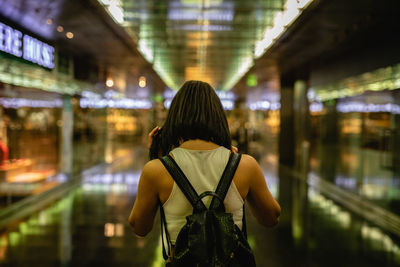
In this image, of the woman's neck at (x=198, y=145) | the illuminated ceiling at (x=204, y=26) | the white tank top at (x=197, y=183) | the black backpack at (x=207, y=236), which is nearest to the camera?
the black backpack at (x=207, y=236)

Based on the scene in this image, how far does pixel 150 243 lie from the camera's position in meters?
5.28

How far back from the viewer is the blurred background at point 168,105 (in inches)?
213

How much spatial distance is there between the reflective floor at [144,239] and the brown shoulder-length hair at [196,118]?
10.5 feet

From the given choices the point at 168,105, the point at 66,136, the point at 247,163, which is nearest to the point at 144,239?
the point at 168,105

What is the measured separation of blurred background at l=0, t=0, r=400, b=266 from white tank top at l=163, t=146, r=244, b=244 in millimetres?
2147

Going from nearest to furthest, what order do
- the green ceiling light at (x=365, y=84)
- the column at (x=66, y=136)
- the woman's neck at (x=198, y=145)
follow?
1. the woman's neck at (x=198, y=145)
2. the green ceiling light at (x=365, y=84)
3. the column at (x=66, y=136)

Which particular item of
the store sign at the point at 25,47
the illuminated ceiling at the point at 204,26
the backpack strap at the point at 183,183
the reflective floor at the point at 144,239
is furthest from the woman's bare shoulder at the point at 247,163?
the store sign at the point at 25,47

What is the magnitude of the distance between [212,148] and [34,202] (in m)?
7.41

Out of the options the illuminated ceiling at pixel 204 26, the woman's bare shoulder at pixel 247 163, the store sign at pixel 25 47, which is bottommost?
the woman's bare shoulder at pixel 247 163

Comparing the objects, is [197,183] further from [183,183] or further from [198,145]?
[198,145]

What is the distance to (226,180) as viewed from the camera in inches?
60.4

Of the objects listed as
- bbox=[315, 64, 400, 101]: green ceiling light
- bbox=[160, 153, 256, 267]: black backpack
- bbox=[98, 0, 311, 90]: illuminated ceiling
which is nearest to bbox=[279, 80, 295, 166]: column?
bbox=[315, 64, 400, 101]: green ceiling light

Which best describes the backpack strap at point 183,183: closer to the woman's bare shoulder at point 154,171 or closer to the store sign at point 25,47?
the woman's bare shoulder at point 154,171

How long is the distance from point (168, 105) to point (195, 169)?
10.3 ft
